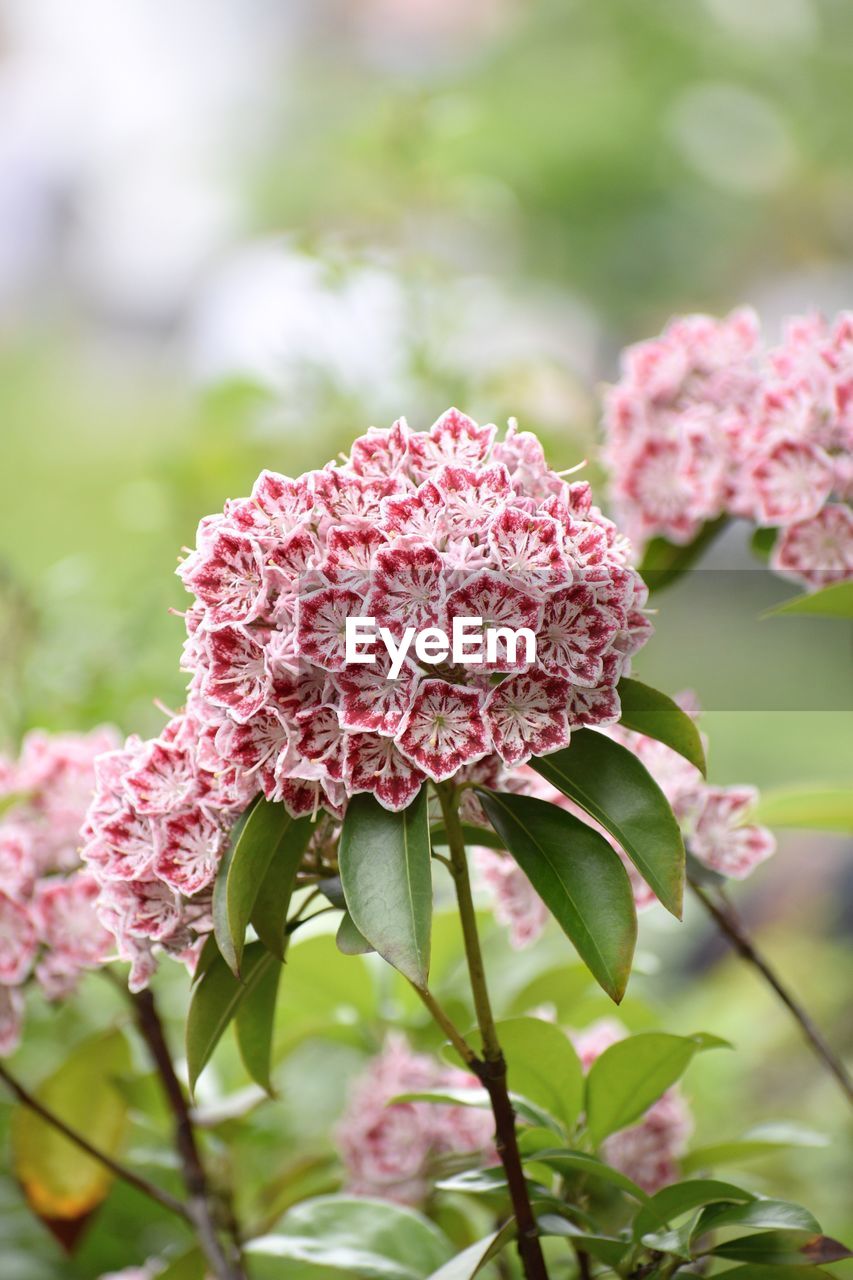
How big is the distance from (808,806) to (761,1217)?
34 cm

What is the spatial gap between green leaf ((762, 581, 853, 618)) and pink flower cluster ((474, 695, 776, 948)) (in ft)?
0.36

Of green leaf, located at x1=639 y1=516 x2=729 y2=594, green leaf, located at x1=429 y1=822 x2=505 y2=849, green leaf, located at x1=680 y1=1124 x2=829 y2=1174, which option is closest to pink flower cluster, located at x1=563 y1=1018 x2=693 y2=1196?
green leaf, located at x1=680 y1=1124 x2=829 y2=1174

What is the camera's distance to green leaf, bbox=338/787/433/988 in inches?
23.9

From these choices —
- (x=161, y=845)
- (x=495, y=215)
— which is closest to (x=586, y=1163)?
(x=161, y=845)

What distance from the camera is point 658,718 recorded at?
682mm

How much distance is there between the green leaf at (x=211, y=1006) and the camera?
710 millimetres

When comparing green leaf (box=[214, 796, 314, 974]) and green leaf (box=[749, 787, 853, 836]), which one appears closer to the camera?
green leaf (box=[214, 796, 314, 974])

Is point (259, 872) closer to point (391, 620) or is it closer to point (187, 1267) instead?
point (391, 620)

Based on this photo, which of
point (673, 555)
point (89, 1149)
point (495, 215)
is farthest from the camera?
point (495, 215)

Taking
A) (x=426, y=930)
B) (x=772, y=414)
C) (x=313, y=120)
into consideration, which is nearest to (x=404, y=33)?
(x=313, y=120)

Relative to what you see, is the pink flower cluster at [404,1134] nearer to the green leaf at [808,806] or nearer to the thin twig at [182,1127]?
the thin twig at [182,1127]

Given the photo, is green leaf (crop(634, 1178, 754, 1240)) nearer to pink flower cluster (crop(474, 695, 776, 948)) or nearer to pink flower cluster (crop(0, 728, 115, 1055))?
pink flower cluster (crop(474, 695, 776, 948))

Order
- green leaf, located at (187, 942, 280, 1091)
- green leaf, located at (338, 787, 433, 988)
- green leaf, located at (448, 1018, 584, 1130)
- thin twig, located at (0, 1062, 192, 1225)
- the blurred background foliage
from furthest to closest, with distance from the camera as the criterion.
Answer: the blurred background foliage < thin twig, located at (0, 1062, 192, 1225) < green leaf, located at (448, 1018, 584, 1130) < green leaf, located at (187, 942, 280, 1091) < green leaf, located at (338, 787, 433, 988)

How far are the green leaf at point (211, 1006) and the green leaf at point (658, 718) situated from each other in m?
0.22
